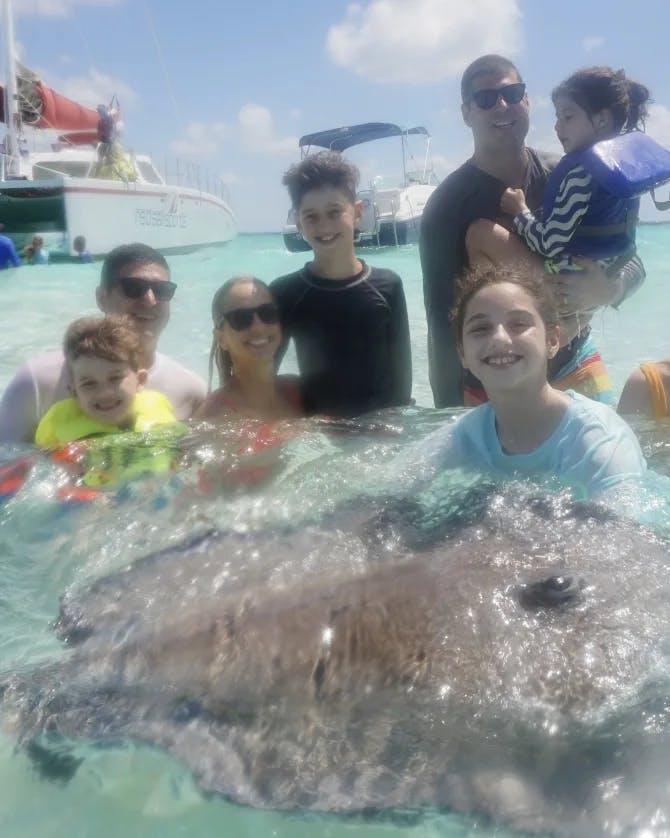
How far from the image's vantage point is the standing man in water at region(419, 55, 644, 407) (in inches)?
164

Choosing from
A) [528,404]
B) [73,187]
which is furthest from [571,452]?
[73,187]

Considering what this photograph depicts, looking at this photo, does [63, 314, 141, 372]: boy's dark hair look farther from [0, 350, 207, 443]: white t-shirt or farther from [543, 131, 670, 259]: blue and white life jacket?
[543, 131, 670, 259]: blue and white life jacket

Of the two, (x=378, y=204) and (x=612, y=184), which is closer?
(x=612, y=184)

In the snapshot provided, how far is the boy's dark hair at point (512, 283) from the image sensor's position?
343 cm

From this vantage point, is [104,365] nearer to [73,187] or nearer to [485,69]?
[485,69]

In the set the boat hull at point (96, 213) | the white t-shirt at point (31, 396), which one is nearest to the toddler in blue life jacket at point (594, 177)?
the white t-shirt at point (31, 396)

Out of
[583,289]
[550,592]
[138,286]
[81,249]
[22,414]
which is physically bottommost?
[550,592]

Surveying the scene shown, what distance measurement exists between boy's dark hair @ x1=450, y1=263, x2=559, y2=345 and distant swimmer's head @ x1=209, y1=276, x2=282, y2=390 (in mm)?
1179

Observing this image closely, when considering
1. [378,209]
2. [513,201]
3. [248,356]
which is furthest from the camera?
[378,209]

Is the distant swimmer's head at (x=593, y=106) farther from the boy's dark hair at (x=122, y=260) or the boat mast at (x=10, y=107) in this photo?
the boat mast at (x=10, y=107)

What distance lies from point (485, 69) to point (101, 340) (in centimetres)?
254

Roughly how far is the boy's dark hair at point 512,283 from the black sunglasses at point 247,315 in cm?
117

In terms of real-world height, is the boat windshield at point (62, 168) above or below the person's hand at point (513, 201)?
above

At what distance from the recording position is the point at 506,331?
131 inches
